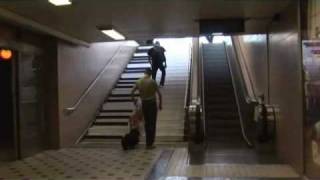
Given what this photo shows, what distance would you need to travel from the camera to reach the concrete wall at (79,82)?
9922 mm

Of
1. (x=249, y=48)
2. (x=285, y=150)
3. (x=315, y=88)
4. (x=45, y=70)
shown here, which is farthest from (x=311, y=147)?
(x=249, y=48)

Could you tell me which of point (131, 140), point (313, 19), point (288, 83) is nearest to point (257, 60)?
point (131, 140)

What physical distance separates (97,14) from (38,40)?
2.16 meters

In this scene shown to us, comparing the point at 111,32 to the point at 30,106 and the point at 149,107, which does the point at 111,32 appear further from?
the point at 30,106

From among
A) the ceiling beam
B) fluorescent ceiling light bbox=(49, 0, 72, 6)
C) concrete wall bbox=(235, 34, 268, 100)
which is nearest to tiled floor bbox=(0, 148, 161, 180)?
the ceiling beam

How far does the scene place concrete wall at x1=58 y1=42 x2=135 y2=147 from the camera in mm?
9922

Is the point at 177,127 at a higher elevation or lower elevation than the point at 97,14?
lower

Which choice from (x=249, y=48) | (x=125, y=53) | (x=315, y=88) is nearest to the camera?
(x=315, y=88)

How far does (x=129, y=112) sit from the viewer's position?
1184 cm

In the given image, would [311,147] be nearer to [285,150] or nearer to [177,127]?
[285,150]

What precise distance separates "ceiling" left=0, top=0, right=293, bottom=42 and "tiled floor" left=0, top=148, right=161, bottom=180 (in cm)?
242

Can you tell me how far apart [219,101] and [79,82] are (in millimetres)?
3479

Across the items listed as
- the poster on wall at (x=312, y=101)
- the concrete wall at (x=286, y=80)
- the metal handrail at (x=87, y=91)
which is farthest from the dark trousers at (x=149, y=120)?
the poster on wall at (x=312, y=101)

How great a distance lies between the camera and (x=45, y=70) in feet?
31.6
